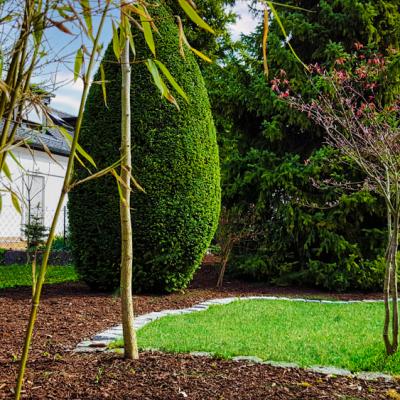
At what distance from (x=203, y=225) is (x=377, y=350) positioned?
3483mm

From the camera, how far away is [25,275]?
10.4 metres

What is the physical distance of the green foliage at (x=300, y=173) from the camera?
358 inches

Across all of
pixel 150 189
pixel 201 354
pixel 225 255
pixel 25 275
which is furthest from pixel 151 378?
pixel 25 275

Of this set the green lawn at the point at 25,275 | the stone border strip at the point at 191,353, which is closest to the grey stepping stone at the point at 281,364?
the stone border strip at the point at 191,353

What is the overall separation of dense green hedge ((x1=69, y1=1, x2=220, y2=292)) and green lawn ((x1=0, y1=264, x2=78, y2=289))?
2.25 m

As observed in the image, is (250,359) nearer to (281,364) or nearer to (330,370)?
(281,364)

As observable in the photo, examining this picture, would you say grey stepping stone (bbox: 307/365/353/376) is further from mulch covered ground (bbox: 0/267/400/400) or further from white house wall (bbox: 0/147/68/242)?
white house wall (bbox: 0/147/68/242)

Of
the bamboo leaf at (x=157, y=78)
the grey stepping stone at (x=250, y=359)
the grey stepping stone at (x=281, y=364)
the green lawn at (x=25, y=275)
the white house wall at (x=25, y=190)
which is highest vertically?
the white house wall at (x=25, y=190)

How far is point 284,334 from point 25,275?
6.57 metres

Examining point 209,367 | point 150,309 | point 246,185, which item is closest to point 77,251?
point 150,309

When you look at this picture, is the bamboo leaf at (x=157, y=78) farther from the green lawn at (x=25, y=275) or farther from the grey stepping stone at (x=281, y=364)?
the green lawn at (x=25, y=275)

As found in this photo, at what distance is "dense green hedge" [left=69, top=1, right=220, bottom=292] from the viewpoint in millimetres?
7086

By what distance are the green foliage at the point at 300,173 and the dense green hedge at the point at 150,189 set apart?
2.34 metres

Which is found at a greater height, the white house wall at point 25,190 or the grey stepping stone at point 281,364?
the white house wall at point 25,190
